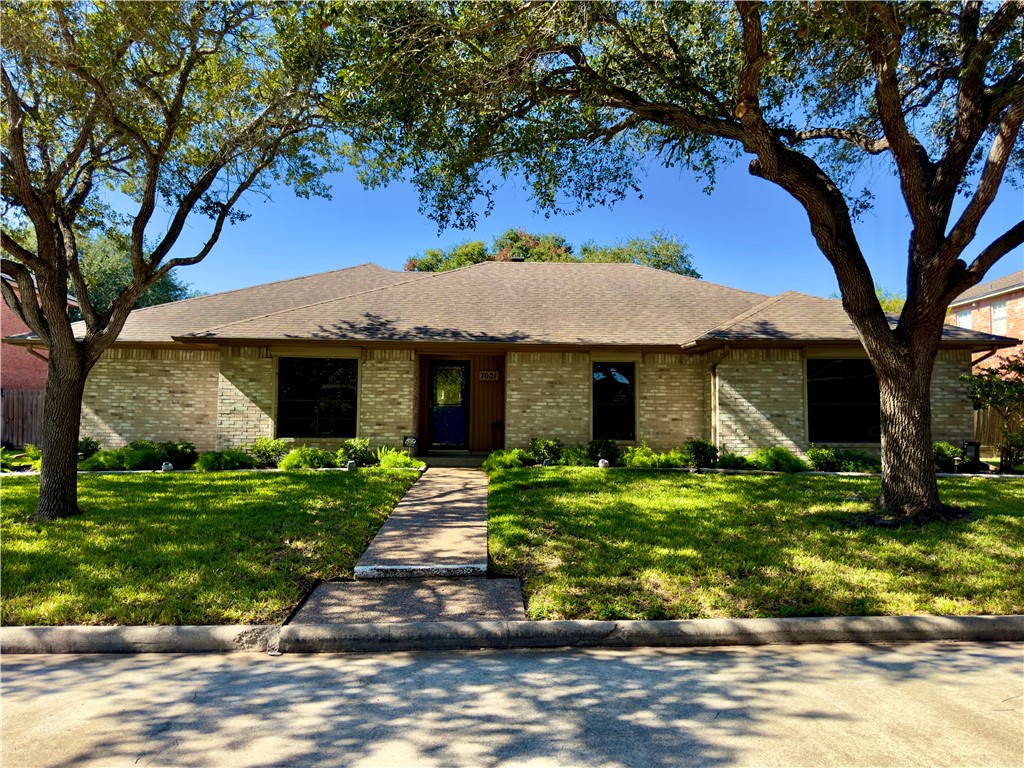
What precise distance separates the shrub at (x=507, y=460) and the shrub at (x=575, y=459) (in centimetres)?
79

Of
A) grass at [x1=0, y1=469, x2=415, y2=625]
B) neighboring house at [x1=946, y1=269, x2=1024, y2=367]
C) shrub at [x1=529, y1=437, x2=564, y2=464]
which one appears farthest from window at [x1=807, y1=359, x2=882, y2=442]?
neighboring house at [x1=946, y1=269, x2=1024, y2=367]

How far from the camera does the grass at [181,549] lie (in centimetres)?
467

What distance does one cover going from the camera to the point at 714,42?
8.08 m

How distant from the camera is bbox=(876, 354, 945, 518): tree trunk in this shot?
7.00 metres

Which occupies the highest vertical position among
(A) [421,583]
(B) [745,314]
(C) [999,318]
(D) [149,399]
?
(C) [999,318]

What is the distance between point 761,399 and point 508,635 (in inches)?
396

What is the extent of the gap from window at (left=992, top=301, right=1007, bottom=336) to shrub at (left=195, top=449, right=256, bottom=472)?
1160 inches

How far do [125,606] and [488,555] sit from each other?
3389mm

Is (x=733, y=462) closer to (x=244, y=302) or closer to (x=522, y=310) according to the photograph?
(x=522, y=310)

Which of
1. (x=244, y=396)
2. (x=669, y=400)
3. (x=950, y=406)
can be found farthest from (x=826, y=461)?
(x=244, y=396)

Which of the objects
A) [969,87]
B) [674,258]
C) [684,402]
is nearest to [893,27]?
[969,87]

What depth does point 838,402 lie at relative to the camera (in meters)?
12.6

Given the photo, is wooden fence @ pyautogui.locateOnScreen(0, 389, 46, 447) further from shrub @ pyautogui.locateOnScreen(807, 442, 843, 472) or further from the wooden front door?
shrub @ pyautogui.locateOnScreen(807, 442, 843, 472)

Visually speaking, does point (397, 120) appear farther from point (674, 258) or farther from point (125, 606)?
point (674, 258)
